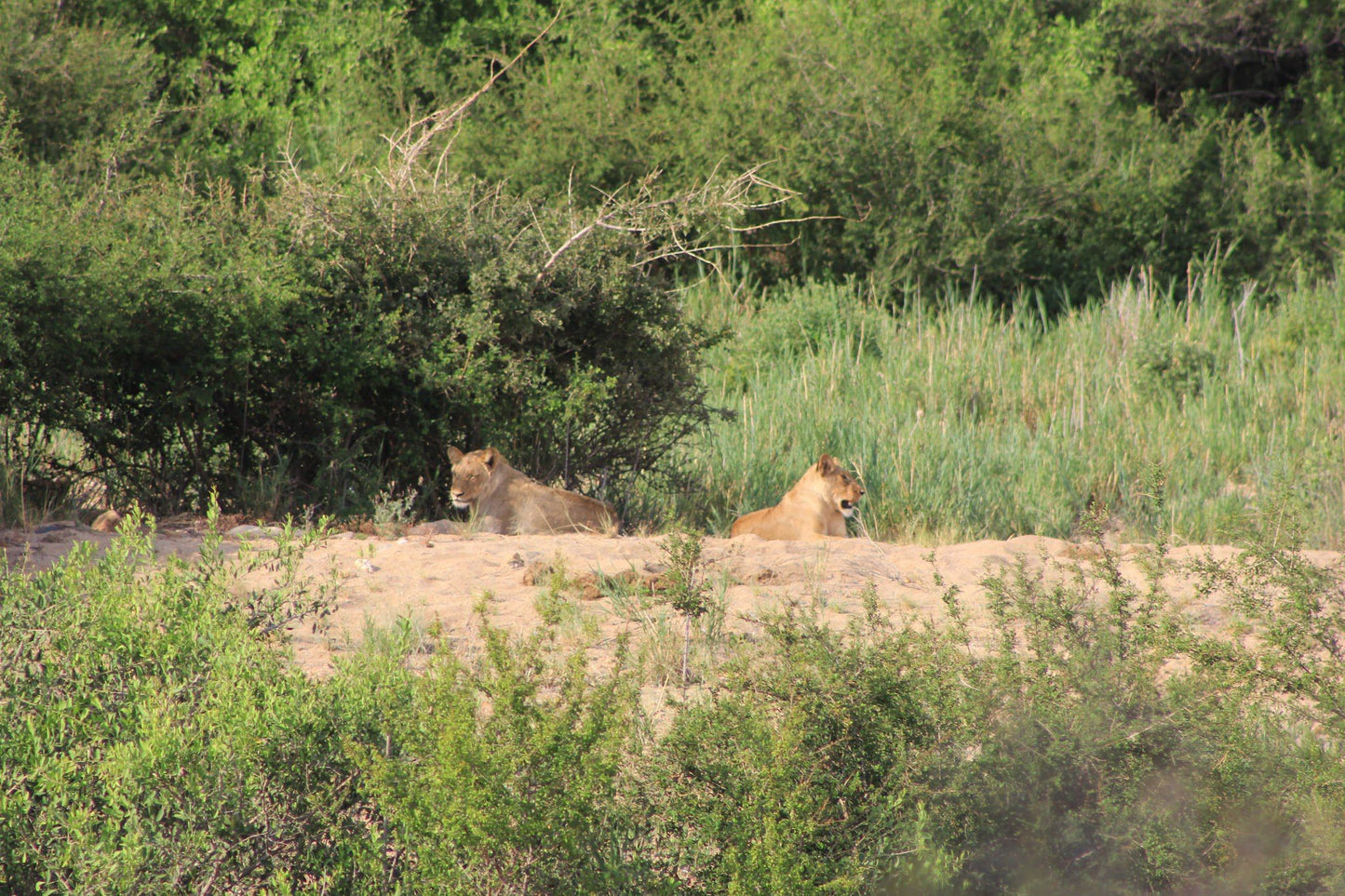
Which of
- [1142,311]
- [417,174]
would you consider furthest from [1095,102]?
[417,174]

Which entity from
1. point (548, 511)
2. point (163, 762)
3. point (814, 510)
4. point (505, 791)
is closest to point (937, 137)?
point (814, 510)

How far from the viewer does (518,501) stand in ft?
26.6

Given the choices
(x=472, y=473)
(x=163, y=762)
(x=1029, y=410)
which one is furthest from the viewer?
(x=1029, y=410)

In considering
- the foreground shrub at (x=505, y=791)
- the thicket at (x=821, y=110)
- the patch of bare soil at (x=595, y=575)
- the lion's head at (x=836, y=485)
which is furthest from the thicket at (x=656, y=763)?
the thicket at (x=821, y=110)

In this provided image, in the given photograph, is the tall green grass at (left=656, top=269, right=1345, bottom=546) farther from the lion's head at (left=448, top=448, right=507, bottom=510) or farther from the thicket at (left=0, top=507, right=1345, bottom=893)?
the thicket at (left=0, top=507, right=1345, bottom=893)

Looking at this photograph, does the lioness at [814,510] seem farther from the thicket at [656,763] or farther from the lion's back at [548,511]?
the thicket at [656,763]

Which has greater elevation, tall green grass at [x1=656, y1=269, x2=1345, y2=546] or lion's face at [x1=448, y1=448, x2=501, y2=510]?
lion's face at [x1=448, y1=448, x2=501, y2=510]

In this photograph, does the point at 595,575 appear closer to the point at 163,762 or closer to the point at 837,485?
the point at 837,485

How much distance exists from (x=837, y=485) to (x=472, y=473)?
89.7 inches

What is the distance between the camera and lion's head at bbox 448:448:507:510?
26.7ft

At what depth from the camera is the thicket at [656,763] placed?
11.1 ft

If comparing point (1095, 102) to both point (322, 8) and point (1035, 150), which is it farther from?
point (322, 8)

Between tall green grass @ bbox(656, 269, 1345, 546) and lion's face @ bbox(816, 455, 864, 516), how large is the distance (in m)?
0.35

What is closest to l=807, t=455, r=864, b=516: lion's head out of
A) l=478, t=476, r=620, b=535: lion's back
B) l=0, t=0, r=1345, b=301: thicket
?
l=478, t=476, r=620, b=535: lion's back
